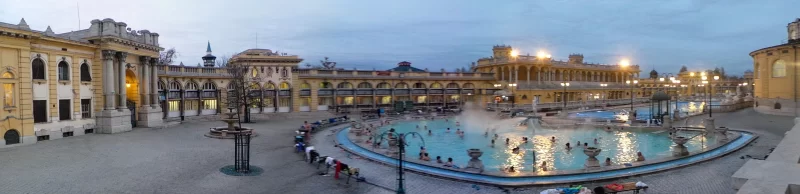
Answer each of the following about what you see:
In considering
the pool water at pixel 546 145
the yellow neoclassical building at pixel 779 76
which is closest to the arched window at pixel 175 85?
the pool water at pixel 546 145

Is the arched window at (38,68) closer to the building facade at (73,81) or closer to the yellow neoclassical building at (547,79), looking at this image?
the building facade at (73,81)

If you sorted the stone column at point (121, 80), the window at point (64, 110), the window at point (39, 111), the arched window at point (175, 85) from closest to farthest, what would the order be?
the window at point (39, 111) → the window at point (64, 110) → the stone column at point (121, 80) → the arched window at point (175, 85)

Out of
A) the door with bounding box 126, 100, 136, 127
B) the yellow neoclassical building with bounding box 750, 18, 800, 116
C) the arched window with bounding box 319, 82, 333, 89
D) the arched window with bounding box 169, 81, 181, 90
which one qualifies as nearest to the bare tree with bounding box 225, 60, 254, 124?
the arched window with bounding box 169, 81, 181, 90

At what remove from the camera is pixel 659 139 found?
90.4ft

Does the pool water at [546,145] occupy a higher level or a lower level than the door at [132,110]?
lower

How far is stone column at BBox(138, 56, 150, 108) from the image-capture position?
3212cm

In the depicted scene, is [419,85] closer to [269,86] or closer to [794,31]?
[269,86]

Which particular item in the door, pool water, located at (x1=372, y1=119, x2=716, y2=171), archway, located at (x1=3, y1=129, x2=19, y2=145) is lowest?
pool water, located at (x1=372, y1=119, x2=716, y2=171)

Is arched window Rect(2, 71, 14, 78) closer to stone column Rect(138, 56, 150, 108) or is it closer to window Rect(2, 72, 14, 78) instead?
window Rect(2, 72, 14, 78)

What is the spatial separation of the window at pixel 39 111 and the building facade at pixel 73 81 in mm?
44

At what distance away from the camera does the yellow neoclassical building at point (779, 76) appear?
111 feet

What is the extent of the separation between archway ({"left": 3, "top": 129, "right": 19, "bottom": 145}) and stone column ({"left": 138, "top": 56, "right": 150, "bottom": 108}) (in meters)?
10.2

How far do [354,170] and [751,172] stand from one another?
36.2 ft

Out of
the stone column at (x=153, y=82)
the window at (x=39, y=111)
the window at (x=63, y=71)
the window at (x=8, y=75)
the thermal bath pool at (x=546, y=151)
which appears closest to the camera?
the thermal bath pool at (x=546, y=151)
